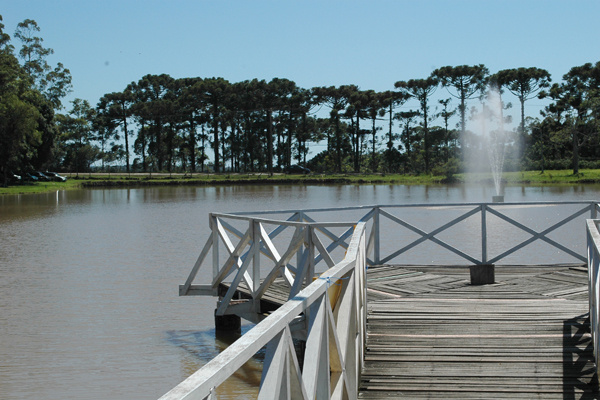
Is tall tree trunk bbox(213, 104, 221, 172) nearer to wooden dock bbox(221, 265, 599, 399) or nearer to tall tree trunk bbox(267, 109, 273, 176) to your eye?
tall tree trunk bbox(267, 109, 273, 176)

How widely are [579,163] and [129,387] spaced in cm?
6546

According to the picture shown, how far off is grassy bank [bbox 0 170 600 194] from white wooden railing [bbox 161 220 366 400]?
5316 cm

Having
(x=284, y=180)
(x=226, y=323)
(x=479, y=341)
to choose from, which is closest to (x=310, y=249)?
(x=479, y=341)

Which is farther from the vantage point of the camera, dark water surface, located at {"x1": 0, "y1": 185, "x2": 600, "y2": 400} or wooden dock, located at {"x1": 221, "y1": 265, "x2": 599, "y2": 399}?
dark water surface, located at {"x1": 0, "y1": 185, "x2": 600, "y2": 400}

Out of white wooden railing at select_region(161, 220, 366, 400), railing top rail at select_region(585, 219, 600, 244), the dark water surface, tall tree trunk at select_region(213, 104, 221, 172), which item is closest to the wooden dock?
white wooden railing at select_region(161, 220, 366, 400)

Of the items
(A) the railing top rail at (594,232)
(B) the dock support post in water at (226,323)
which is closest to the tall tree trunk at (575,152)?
(B) the dock support post in water at (226,323)

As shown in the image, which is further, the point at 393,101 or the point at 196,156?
the point at 196,156

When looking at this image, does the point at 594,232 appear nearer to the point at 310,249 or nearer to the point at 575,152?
the point at 310,249

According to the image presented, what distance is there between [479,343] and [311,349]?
2.94 metres

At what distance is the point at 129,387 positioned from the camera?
7.83 m

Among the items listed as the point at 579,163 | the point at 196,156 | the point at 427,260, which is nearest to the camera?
Result: the point at 427,260

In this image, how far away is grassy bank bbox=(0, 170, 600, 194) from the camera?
57.3m

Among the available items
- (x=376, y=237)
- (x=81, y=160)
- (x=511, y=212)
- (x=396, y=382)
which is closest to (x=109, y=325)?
(x=376, y=237)

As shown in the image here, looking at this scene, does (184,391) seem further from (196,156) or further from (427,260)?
(196,156)
